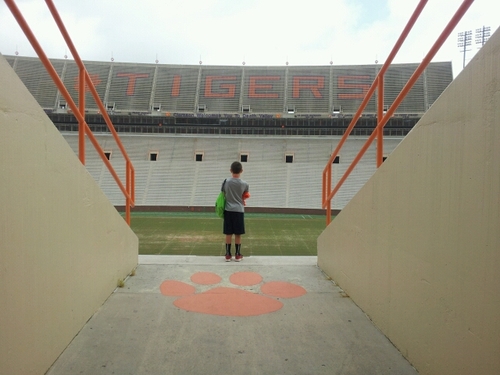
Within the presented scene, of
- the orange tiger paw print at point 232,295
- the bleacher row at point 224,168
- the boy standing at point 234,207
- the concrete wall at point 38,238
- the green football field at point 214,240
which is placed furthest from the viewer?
the bleacher row at point 224,168

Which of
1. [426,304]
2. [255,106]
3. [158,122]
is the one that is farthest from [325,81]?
[426,304]

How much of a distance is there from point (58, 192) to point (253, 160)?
87.5ft

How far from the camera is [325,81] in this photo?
3409 cm

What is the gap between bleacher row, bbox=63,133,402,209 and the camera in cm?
2512

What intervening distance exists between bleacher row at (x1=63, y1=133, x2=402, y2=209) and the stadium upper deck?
1869 mm

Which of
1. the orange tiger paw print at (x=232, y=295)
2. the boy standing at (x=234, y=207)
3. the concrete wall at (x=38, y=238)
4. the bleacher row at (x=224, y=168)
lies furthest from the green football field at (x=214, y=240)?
the bleacher row at (x=224, y=168)

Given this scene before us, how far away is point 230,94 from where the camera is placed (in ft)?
110

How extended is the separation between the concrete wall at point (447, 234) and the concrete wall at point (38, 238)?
2.25 meters

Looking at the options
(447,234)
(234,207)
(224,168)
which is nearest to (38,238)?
(447,234)

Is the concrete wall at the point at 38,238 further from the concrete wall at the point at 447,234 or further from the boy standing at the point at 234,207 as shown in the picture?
the boy standing at the point at 234,207

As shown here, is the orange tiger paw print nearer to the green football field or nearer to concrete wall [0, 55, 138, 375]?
concrete wall [0, 55, 138, 375]

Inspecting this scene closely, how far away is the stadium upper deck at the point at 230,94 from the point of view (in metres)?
31.6

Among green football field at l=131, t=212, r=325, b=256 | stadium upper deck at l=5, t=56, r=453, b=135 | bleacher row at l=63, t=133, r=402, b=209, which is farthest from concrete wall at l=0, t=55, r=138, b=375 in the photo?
stadium upper deck at l=5, t=56, r=453, b=135

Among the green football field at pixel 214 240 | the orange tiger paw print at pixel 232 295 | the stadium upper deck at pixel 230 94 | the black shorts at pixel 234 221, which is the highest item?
the stadium upper deck at pixel 230 94
